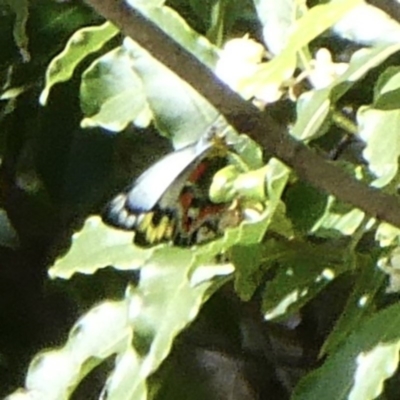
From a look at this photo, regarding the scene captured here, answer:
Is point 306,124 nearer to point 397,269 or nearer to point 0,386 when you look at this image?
point 397,269

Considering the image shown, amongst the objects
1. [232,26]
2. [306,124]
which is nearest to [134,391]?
[306,124]

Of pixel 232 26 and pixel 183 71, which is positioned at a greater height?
pixel 183 71

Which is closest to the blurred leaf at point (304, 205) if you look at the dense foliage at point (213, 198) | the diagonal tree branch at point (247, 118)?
the dense foliage at point (213, 198)

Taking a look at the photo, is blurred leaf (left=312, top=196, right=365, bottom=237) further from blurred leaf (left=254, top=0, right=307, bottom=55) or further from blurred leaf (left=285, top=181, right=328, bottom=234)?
blurred leaf (left=254, top=0, right=307, bottom=55)

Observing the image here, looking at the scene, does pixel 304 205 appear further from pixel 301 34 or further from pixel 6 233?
pixel 6 233

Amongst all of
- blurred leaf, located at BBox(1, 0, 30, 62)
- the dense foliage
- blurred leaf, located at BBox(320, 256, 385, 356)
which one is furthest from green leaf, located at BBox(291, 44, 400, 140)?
blurred leaf, located at BBox(1, 0, 30, 62)

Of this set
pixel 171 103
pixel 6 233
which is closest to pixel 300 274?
pixel 171 103
